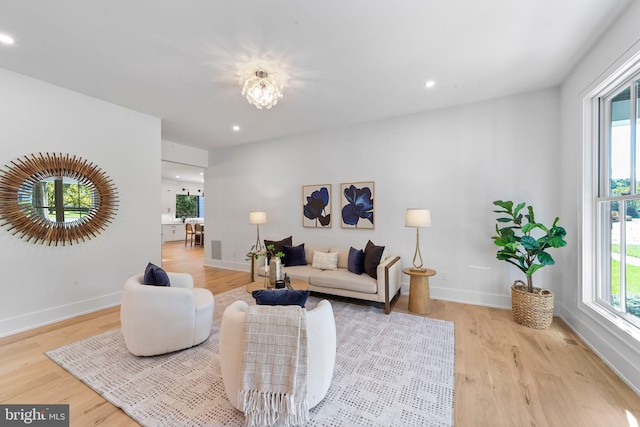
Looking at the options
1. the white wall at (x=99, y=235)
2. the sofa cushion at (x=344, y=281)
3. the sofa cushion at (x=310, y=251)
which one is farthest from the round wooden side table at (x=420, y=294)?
the white wall at (x=99, y=235)

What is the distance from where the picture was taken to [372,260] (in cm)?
363

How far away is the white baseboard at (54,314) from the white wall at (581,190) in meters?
5.65

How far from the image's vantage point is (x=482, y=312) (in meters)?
3.37

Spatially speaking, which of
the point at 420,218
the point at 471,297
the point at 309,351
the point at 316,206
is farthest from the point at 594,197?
the point at 316,206

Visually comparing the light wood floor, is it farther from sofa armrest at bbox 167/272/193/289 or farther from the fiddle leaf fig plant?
sofa armrest at bbox 167/272/193/289

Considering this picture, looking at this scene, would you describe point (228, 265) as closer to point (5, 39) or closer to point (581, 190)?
point (5, 39)

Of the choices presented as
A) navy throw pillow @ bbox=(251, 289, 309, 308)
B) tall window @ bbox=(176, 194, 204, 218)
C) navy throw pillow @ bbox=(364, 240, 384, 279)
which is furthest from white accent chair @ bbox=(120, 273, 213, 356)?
tall window @ bbox=(176, 194, 204, 218)

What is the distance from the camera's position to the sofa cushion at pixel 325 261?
13.4 feet

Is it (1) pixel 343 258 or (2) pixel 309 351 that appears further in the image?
(1) pixel 343 258

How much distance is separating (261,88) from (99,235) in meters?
3.08

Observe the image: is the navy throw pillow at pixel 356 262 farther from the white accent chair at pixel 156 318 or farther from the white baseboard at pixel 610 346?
the white baseboard at pixel 610 346

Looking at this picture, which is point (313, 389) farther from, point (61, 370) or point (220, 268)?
point (220, 268)

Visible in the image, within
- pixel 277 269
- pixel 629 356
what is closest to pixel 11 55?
pixel 277 269

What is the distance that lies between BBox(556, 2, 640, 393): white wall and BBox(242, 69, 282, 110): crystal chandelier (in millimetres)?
3021
